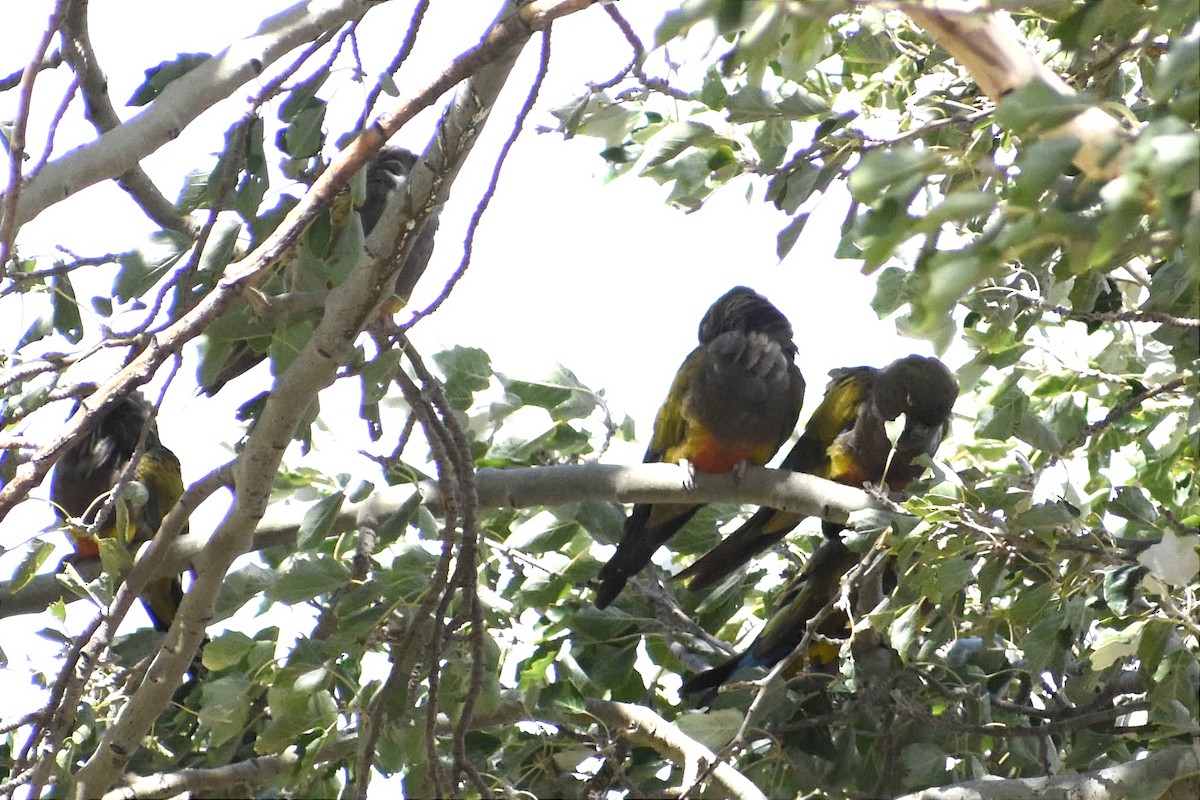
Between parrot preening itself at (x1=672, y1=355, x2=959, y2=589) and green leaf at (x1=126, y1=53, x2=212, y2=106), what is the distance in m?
2.12

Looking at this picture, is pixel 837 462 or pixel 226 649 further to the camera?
pixel 837 462

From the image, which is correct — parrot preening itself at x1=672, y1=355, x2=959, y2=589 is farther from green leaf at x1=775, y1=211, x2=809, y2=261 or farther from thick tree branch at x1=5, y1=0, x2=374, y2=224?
thick tree branch at x1=5, y1=0, x2=374, y2=224

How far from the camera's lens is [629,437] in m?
3.24

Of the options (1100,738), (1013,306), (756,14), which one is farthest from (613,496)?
(756,14)

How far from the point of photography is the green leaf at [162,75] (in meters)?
1.88

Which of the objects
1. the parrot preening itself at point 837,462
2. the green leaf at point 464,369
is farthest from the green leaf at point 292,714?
the parrot preening itself at point 837,462

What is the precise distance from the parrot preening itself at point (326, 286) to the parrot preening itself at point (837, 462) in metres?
1.24

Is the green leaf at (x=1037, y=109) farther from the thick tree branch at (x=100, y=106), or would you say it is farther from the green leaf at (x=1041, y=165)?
the thick tree branch at (x=100, y=106)

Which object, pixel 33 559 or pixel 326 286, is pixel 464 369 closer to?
pixel 326 286

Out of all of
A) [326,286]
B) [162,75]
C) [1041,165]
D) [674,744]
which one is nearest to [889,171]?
[1041,165]

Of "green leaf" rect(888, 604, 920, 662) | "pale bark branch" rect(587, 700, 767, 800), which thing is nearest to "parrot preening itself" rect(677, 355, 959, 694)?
"pale bark branch" rect(587, 700, 767, 800)

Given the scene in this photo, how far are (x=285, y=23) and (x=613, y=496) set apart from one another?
4.40 ft

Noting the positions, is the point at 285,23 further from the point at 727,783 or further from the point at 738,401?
the point at 738,401

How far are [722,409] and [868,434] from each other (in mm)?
573
